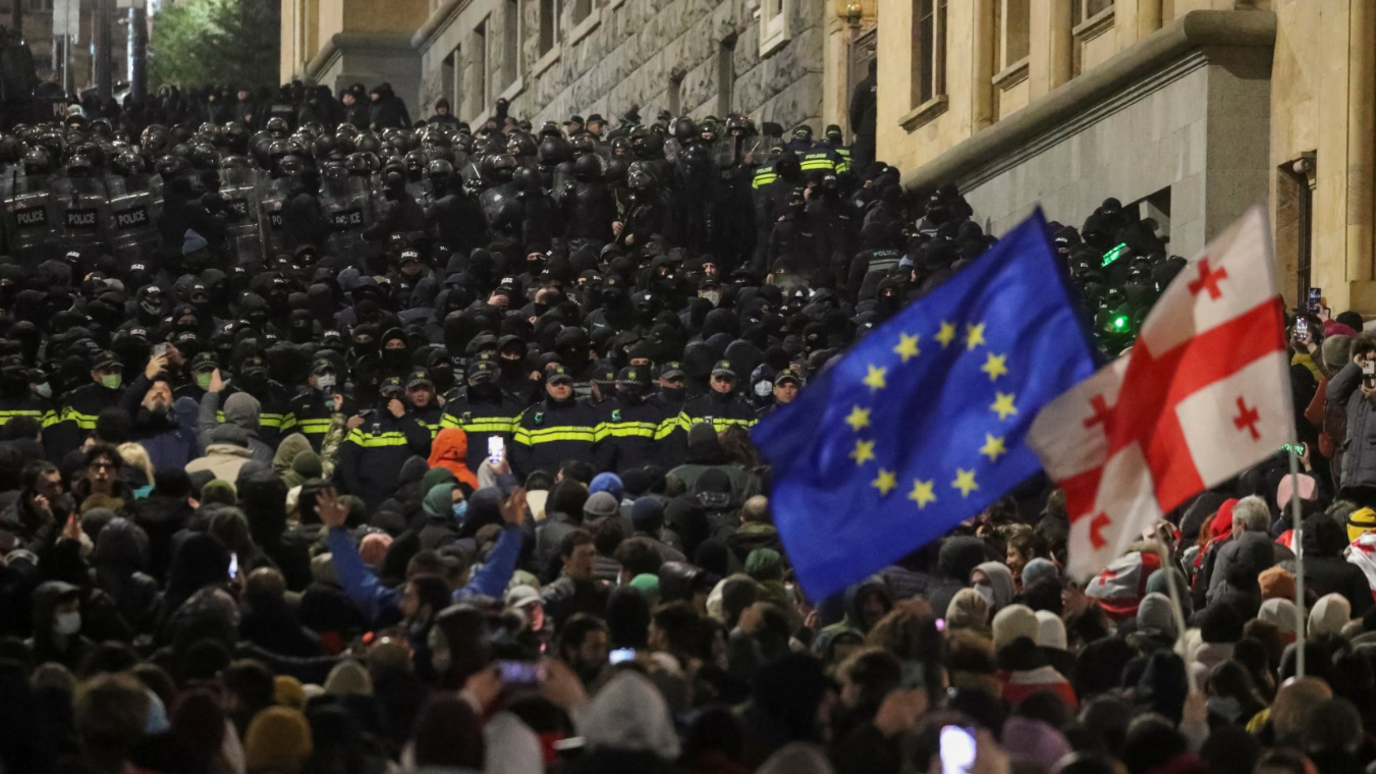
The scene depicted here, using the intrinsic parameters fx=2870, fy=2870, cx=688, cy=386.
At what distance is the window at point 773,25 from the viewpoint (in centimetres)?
3547

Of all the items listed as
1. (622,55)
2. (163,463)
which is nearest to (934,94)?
(622,55)

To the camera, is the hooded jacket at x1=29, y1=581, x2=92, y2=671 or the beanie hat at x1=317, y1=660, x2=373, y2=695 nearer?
the beanie hat at x1=317, y1=660, x2=373, y2=695

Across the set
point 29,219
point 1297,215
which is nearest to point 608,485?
point 1297,215

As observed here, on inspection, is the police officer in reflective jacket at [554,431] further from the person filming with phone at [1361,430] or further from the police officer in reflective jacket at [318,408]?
the person filming with phone at [1361,430]

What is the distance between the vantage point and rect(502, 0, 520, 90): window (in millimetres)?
52031

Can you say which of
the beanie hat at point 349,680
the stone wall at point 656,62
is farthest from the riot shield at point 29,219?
the beanie hat at point 349,680

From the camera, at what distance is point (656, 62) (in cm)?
4184

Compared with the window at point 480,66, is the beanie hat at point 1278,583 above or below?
below

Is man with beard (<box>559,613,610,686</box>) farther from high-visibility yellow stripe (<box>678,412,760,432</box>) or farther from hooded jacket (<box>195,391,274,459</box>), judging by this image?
high-visibility yellow stripe (<box>678,412,760,432</box>)

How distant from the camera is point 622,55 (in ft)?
143

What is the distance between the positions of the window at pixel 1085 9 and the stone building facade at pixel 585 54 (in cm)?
674

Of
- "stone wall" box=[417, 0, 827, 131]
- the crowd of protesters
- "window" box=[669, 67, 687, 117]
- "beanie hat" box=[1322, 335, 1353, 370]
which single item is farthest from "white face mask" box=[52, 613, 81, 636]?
"window" box=[669, 67, 687, 117]

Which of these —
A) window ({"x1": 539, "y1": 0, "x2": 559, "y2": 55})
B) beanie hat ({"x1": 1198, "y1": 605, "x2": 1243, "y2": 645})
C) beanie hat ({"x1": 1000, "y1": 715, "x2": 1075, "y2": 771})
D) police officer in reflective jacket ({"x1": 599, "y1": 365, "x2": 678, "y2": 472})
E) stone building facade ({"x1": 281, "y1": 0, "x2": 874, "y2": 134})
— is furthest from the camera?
window ({"x1": 539, "y1": 0, "x2": 559, "y2": 55})

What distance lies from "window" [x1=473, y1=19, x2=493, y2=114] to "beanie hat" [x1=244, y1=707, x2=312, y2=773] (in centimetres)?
4629
